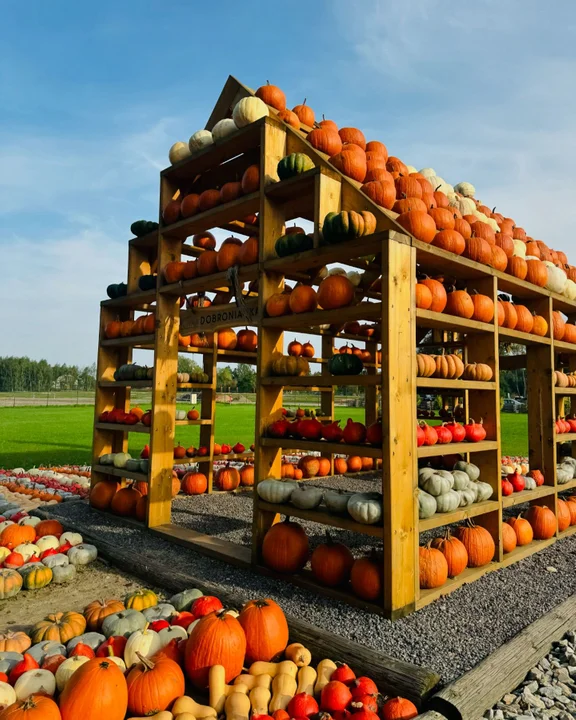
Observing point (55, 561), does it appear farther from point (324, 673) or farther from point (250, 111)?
Result: point (250, 111)

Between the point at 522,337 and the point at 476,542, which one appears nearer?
the point at 476,542

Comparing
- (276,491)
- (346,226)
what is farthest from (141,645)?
(346,226)

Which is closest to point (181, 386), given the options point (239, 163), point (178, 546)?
point (178, 546)

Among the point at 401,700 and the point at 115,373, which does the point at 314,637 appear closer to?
the point at 401,700

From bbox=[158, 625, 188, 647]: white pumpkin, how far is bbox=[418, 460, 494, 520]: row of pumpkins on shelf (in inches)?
Result: 77.2

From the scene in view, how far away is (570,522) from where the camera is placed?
605cm

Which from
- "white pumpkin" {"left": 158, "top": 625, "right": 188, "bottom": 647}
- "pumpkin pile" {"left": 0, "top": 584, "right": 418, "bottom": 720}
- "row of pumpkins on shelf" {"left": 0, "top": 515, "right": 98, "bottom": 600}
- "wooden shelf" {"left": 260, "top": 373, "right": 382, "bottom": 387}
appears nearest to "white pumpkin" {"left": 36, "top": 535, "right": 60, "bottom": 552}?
"row of pumpkins on shelf" {"left": 0, "top": 515, "right": 98, "bottom": 600}

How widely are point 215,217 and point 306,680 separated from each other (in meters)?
4.55

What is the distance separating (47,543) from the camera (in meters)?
5.24

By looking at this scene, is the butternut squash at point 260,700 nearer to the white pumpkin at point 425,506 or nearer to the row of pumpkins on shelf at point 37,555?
the white pumpkin at point 425,506

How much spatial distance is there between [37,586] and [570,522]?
5.92 m

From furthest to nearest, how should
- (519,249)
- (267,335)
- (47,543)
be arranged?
(519,249)
(47,543)
(267,335)

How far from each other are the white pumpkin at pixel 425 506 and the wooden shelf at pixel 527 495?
50.0 inches

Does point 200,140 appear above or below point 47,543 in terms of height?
above
